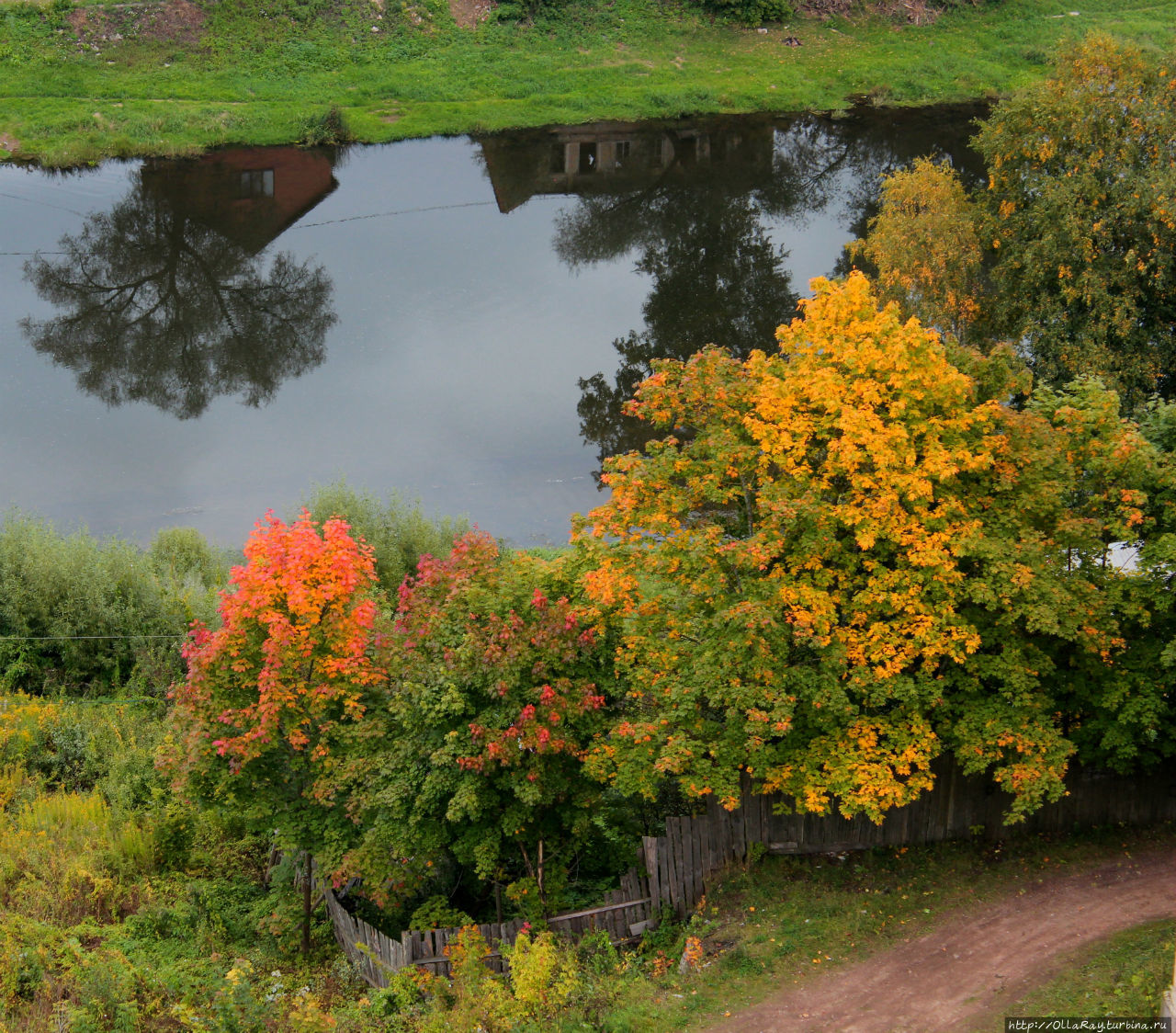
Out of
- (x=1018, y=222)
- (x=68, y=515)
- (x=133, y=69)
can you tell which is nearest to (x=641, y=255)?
(x=1018, y=222)

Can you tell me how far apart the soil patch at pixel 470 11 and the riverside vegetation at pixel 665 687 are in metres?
53.8

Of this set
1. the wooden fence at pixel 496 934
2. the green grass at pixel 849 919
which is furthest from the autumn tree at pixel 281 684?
the green grass at pixel 849 919

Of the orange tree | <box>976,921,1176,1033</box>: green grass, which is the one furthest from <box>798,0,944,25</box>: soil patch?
<box>976,921,1176,1033</box>: green grass

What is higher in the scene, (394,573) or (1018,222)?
(1018,222)

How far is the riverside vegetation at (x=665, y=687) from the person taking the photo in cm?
1795

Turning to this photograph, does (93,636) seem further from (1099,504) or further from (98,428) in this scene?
(1099,504)

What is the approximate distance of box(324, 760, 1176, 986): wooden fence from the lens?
20.0 m

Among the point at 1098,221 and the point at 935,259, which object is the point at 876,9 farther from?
the point at 1098,221

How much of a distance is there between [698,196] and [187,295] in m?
23.3

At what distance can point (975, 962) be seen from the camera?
16.9m

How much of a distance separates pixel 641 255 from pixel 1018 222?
2132 centimetres

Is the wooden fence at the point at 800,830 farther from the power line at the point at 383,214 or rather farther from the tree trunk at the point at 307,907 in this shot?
the power line at the point at 383,214

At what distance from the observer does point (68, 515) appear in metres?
39.2

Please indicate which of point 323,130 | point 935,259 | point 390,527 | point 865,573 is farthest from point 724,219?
point 865,573
